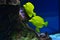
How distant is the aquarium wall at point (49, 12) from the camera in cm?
359

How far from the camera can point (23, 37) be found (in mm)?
1835

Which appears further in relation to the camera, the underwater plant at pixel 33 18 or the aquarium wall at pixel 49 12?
the aquarium wall at pixel 49 12

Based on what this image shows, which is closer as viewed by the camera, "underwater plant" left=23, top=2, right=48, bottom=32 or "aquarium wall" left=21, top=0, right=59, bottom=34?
"underwater plant" left=23, top=2, right=48, bottom=32

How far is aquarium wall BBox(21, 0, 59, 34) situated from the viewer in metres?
3.59

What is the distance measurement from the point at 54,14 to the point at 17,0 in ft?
6.80

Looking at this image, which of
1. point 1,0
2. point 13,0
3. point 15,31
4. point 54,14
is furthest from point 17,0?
point 54,14

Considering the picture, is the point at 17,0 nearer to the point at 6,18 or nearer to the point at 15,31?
the point at 6,18

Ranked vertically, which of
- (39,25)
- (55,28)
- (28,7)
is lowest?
(55,28)

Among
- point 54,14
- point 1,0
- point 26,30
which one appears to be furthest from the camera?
point 54,14

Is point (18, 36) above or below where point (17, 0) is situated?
below

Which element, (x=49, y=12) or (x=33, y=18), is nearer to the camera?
(x=33, y=18)

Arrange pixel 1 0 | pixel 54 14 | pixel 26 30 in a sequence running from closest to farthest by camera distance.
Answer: pixel 1 0
pixel 26 30
pixel 54 14

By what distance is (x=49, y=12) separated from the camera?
3.68m

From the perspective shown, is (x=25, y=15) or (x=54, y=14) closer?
(x=25, y=15)
